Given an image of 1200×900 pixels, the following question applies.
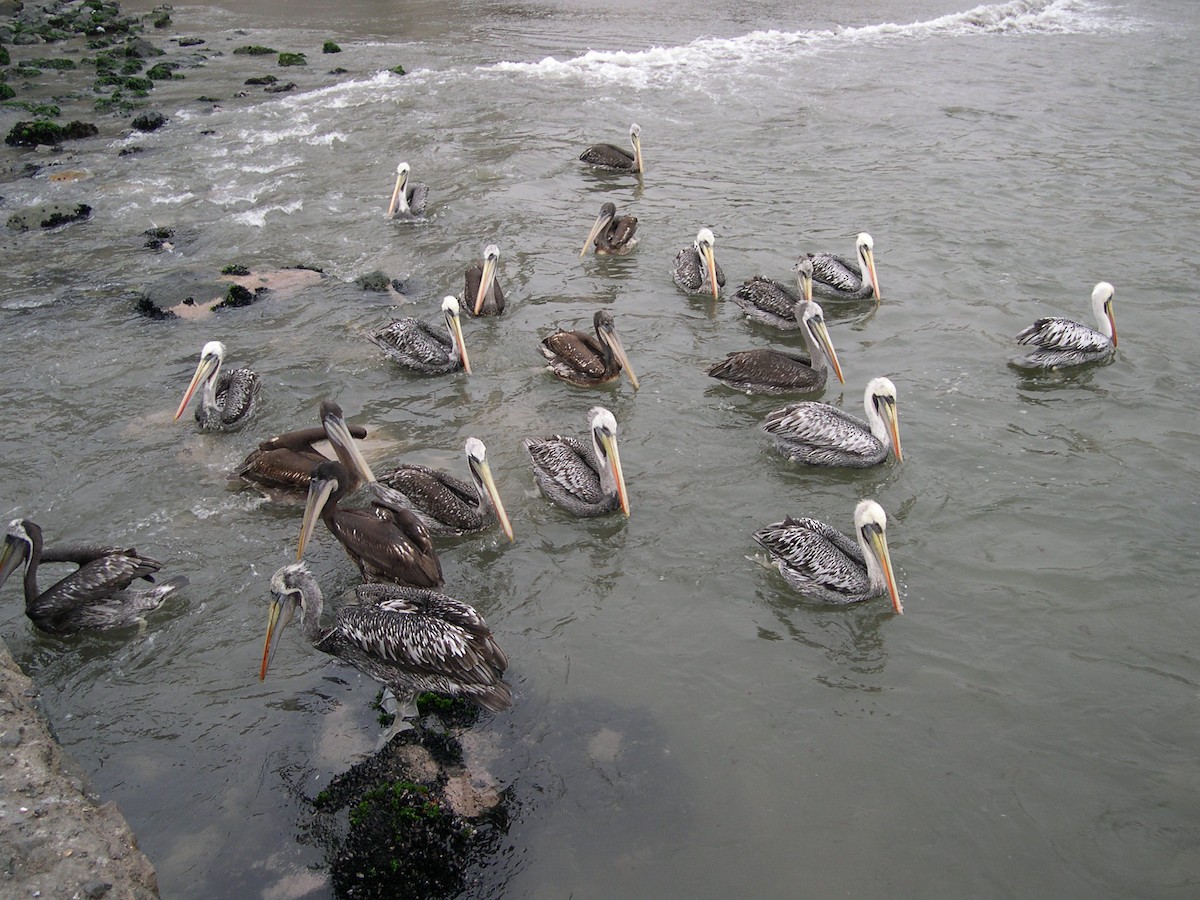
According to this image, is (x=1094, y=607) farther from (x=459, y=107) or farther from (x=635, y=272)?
(x=459, y=107)

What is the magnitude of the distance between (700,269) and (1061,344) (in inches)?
159

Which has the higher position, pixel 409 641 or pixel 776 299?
pixel 776 299

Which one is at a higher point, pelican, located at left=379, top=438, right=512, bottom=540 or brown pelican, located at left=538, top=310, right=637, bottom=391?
brown pelican, located at left=538, top=310, right=637, bottom=391

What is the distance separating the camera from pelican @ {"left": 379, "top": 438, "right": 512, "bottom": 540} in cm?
683

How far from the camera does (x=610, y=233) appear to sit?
11.9 meters

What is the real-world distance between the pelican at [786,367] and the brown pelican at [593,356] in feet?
3.17

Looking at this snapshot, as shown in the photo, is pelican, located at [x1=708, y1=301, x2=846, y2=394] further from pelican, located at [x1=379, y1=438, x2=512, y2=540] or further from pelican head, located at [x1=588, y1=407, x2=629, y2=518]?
pelican, located at [x1=379, y1=438, x2=512, y2=540]

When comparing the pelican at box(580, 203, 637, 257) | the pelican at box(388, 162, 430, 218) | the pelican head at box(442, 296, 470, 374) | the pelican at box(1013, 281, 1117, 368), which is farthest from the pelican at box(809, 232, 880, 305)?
the pelican at box(388, 162, 430, 218)

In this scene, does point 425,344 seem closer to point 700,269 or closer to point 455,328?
point 455,328

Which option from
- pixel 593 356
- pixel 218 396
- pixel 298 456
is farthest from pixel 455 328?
pixel 298 456

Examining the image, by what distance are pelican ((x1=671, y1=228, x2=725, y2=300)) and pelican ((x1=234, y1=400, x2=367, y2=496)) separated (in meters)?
4.84

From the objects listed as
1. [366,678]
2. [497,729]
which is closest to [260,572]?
[366,678]

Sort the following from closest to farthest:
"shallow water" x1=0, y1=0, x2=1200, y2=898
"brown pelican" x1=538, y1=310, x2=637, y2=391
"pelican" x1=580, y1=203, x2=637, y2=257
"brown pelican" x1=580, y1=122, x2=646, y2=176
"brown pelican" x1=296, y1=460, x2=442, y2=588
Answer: "shallow water" x1=0, y1=0, x2=1200, y2=898 < "brown pelican" x1=296, y1=460, x2=442, y2=588 < "brown pelican" x1=538, y1=310, x2=637, y2=391 < "pelican" x1=580, y1=203, x2=637, y2=257 < "brown pelican" x1=580, y1=122, x2=646, y2=176

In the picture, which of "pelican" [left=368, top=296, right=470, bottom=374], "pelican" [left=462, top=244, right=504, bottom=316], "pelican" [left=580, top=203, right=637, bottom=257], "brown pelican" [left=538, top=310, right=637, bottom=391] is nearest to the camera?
"brown pelican" [left=538, top=310, right=637, bottom=391]
